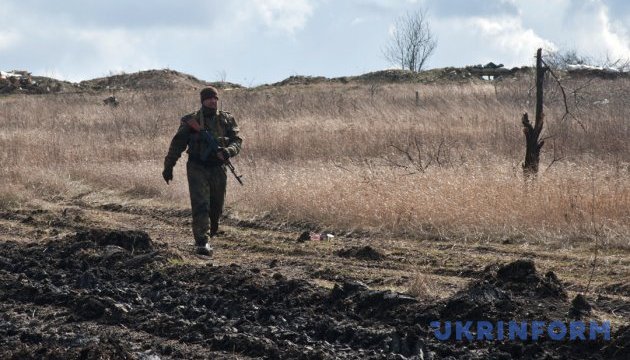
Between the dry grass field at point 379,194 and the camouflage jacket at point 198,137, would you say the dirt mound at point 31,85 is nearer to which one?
the dry grass field at point 379,194

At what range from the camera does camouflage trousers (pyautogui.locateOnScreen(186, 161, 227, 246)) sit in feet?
35.5

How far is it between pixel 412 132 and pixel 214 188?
10.9m

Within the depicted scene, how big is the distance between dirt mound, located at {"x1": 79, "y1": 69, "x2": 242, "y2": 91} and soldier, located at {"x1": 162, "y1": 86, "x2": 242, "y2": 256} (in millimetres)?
31024

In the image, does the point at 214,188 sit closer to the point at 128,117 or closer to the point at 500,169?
the point at 500,169

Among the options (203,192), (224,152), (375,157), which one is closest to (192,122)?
(224,152)

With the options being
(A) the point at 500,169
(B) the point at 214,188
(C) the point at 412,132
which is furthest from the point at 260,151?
(B) the point at 214,188

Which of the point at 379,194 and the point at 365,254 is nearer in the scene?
the point at 365,254

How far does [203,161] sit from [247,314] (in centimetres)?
389

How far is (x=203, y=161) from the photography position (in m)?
11.0

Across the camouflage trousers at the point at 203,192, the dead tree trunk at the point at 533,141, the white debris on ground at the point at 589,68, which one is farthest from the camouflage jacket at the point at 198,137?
the white debris on ground at the point at 589,68

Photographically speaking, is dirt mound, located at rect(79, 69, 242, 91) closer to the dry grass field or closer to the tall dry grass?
the tall dry grass

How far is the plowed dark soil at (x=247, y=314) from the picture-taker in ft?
20.2

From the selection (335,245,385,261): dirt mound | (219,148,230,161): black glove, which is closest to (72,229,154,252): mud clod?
(219,148,230,161): black glove

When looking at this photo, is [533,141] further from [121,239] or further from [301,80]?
[301,80]
